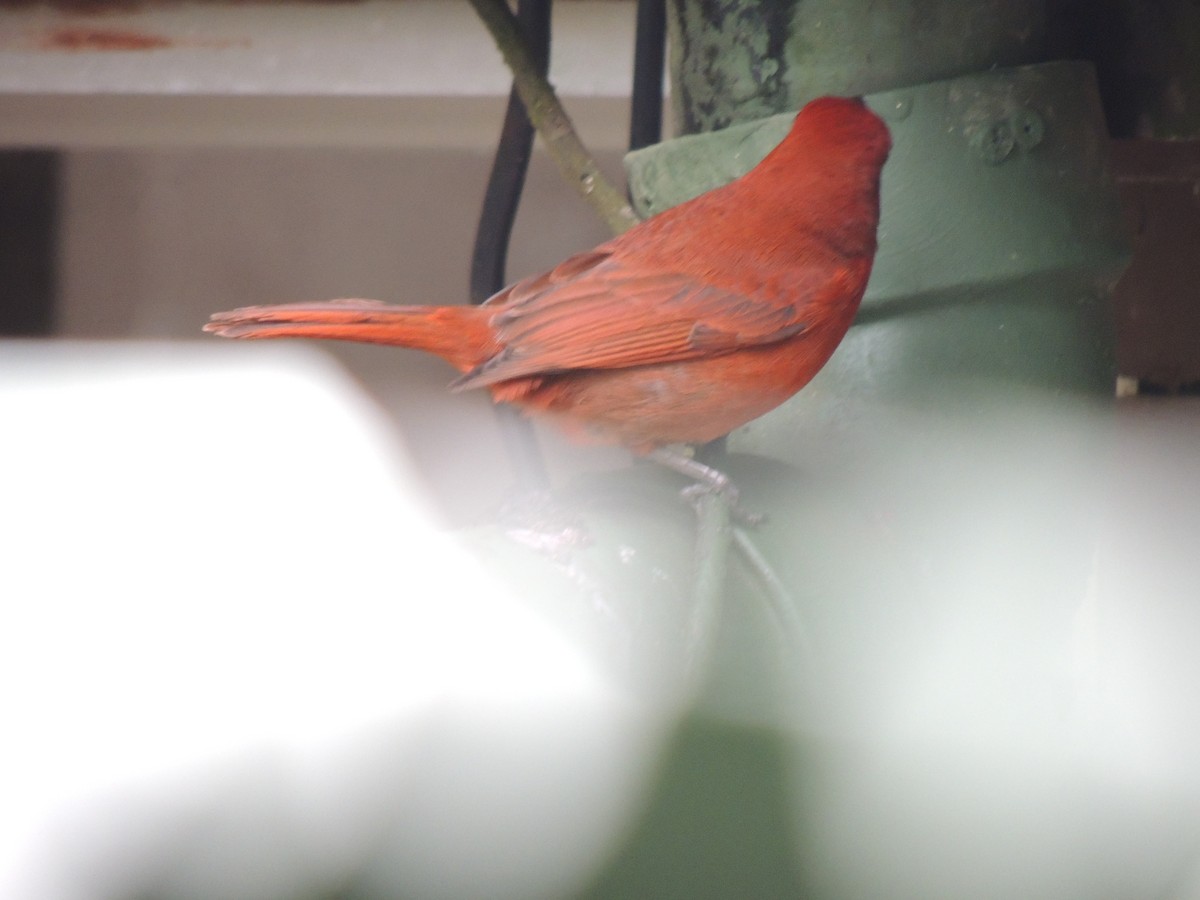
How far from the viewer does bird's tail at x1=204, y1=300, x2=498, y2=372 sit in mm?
1105

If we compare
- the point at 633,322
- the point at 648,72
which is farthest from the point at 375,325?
the point at 648,72

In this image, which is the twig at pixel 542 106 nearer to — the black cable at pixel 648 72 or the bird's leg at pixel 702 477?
the black cable at pixel 648 72

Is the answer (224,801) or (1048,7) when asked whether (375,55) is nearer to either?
(1048,7)

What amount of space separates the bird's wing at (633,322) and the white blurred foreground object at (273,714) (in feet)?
0.96

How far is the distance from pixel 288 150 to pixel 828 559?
5.07 ft

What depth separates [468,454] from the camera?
2342mm

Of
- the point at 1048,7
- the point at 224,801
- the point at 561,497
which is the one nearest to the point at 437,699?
the point at 224,801

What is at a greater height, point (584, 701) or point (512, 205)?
point (512, 205)

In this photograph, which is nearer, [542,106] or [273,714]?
[273,714]

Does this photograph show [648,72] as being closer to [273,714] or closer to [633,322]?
[633,322]

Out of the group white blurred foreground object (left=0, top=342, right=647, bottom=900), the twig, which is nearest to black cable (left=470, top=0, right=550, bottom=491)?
the twig

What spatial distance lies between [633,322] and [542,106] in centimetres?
34

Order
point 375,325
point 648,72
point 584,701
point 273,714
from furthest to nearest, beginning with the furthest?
1. point 648,72
2. point 375,325
3. point 584,701
4. point 273,714

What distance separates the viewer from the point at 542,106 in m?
1.42
